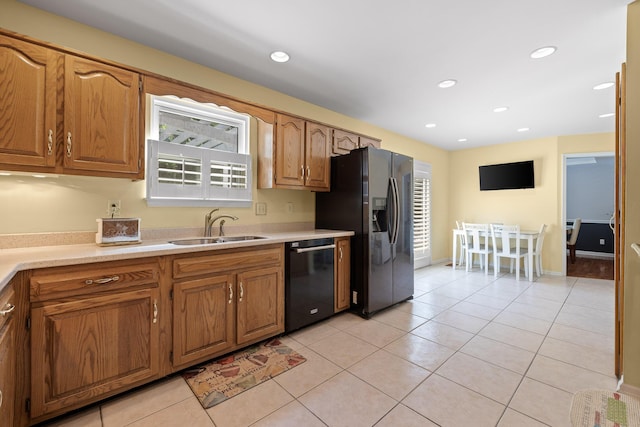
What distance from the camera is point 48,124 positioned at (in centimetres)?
170

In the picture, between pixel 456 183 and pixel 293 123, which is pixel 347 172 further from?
pixel 456 183

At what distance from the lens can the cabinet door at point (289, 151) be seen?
2896 millimetres

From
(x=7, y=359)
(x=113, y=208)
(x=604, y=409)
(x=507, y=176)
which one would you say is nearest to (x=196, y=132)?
(x=113, y=208)

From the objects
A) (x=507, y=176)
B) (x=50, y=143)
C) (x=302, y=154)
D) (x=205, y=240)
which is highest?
(x=507, y=176)

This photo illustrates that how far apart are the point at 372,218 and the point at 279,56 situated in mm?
1828

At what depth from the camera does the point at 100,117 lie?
6.16 ft

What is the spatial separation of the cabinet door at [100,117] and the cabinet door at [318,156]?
5.36 feet

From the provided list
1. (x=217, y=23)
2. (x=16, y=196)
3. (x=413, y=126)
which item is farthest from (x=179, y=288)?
(x=413, y=126)

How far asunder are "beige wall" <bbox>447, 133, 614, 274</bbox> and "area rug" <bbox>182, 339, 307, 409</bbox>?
5.23 metres

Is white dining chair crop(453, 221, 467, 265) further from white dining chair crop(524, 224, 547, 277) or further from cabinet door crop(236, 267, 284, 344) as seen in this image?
cabinet door crop(236, 267, 284, 344)

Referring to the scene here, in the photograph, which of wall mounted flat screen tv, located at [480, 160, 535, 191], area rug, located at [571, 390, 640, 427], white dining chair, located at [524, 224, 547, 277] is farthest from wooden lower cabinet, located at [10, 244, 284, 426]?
wall mounted flat screen tv, located at [480, 160, 535, 191]

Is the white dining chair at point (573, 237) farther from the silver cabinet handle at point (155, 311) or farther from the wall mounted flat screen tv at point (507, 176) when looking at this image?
the silver cabinet handle at point (155, 311)

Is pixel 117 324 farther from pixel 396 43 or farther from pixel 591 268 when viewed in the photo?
pixel 591 268

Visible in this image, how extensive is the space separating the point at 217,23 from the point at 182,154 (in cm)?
113
